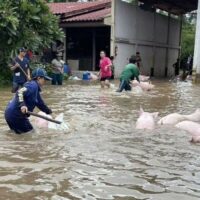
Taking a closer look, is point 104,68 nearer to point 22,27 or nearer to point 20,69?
point 22,27

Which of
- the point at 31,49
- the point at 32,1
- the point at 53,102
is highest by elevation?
the point at 32,1

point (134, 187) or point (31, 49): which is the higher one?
point (31, 49)

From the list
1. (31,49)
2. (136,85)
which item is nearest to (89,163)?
(136,85)

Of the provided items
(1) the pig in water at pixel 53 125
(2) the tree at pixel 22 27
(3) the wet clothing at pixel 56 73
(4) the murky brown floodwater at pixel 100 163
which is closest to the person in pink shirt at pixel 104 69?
(3) the wet clothing at pixel 56 73

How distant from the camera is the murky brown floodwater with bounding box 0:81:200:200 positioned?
15.7ft

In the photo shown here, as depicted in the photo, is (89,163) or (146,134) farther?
(146,134)

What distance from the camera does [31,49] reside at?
1738cm

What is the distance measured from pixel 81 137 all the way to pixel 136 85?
905 centimetres

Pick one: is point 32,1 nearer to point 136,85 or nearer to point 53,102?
point 136,85

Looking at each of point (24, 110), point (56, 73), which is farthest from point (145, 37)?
point (24, 110)

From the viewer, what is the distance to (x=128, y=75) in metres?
15.4

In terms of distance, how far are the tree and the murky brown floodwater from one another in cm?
782

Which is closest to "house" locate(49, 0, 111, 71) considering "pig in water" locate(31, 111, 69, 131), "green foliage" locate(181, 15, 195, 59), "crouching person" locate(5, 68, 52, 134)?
"green foliage" locate(181, 15, 195, 59)

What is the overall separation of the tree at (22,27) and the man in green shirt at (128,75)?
3.89 m
